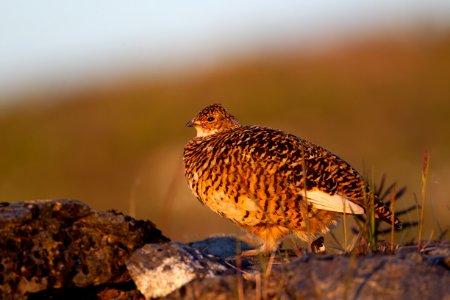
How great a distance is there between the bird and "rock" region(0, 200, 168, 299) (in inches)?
33.3

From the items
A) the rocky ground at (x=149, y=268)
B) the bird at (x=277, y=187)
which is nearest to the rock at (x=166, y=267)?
the rocky ground at (x=149, y=268)

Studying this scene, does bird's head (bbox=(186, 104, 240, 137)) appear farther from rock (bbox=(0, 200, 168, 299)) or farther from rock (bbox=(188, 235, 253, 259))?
rock (bbox=(0, 200, 168, 299))

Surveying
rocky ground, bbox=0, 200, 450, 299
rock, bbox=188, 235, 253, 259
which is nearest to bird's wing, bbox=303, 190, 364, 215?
rocky ground, bbox=0, 200, 450, 299

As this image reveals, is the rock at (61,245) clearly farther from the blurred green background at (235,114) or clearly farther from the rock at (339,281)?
the blurred green background at (235,114)

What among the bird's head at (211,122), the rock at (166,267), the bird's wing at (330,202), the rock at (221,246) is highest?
the bird's head at (211,122)

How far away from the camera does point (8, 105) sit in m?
20.6

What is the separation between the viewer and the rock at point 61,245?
4223 millimetres

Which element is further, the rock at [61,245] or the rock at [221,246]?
the rock at [221,246]

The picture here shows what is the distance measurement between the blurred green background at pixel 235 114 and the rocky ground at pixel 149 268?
8665 mm

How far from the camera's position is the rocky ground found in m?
3.71

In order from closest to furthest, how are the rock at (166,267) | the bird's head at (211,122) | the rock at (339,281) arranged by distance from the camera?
1. the rock at (339,281)
2. the rock at (166,267)
3. the bird's head at (211,122)

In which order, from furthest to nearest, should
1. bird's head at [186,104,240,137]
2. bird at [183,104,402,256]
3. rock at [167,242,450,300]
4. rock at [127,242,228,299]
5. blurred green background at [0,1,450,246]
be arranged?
blurred green background at [0,1,450,246] → bird's head at [186,104,240,137] → bird at [183,104,402,256] → rock at [127,242,228,299] → rock at [167,242,450,300]

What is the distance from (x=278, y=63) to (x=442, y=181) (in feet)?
22.9

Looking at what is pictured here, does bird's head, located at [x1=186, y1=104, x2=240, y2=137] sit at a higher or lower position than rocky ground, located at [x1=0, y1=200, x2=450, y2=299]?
higher
